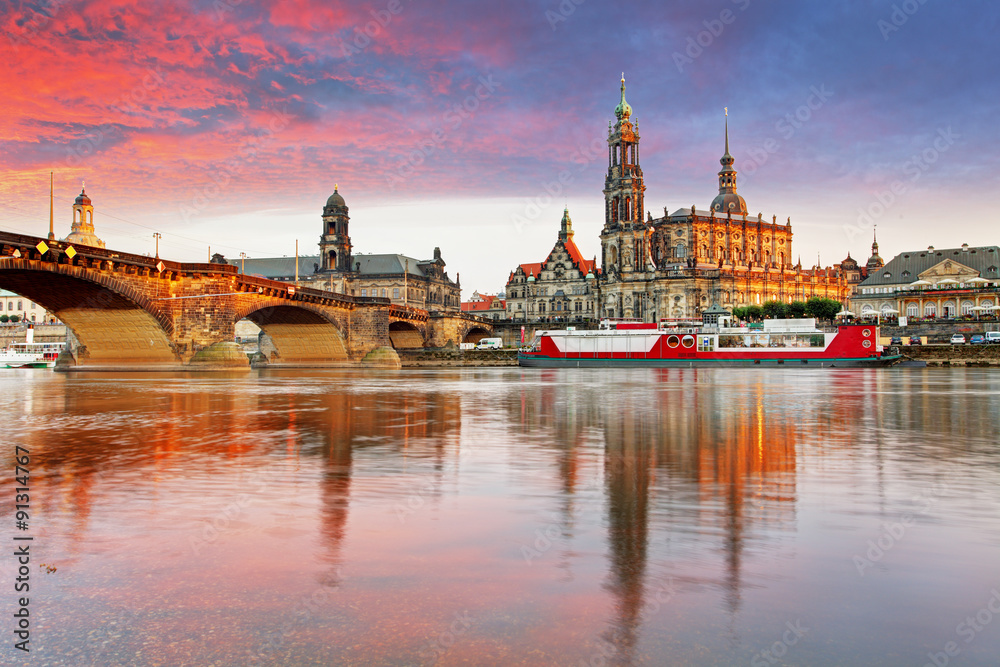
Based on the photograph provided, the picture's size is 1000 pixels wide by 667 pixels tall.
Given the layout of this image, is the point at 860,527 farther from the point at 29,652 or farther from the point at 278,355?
the point at 278,355

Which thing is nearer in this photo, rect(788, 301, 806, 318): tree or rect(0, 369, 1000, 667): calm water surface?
rect(0, 369, 1000, 667): calm water surface

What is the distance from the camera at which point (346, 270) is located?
143125 mm

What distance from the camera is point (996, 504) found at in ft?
27.4

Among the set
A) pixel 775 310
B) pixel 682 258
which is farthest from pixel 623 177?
pixel 775 310

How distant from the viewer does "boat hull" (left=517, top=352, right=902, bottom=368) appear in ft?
198

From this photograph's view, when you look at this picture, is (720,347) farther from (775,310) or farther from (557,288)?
(557,288)

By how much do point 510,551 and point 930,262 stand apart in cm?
12564

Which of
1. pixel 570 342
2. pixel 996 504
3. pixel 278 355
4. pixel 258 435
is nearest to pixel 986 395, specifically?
pixel 996 504

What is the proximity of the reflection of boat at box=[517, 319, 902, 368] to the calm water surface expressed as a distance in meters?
50.0

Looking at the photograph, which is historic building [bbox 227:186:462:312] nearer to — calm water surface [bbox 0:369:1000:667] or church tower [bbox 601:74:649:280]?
church tower [bbox 601:74:649:280]

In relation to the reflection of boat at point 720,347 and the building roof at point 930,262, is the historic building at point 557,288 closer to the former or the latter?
the building roof at point 930,262

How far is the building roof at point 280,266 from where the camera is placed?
5876 inches

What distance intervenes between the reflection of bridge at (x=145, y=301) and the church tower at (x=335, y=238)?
77078 mm

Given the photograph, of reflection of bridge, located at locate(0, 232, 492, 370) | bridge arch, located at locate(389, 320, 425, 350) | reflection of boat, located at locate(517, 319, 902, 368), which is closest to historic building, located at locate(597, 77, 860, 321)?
bridge arch, located at locate(389, 320, 425, 350)
